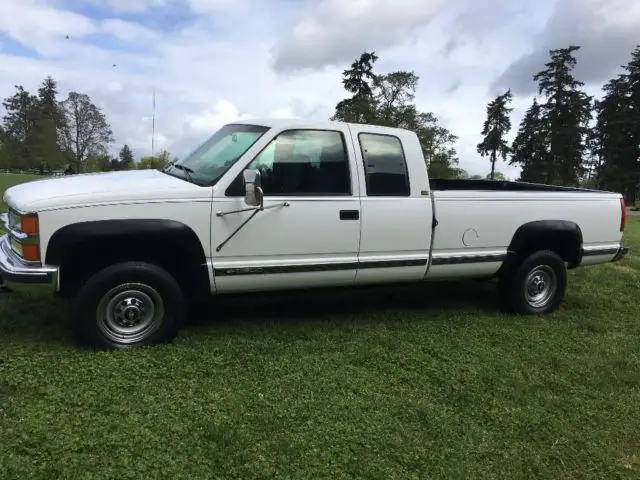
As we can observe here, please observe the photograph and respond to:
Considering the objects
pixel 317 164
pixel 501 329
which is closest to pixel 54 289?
pixel 317 164

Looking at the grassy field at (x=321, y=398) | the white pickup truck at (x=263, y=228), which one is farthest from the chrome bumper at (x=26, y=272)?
the grassy field at (x=321, y=398)

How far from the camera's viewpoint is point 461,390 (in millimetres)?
4156

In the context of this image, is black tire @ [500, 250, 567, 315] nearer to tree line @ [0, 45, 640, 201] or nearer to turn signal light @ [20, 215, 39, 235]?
turn signal light @ [20, 215, 39, 235]

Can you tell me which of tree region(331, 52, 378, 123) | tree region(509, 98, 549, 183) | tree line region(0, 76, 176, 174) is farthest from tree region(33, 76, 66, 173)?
tree region(509, 98, 549, 183)

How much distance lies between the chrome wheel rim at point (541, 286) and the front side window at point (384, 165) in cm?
191

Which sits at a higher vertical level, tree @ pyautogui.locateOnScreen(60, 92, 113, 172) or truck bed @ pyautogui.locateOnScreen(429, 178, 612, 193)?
tree @ pyautogui.locateOnScreen(60, 92, 113, 172)

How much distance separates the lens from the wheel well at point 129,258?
4320 mm

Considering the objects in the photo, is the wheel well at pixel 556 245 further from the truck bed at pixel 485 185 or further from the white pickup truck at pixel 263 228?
the truck bed at pixel 485 185

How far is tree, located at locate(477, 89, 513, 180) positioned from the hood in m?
66.7

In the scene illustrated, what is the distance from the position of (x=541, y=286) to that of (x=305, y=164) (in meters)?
3.09

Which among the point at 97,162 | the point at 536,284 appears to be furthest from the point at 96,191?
the point at 97,162

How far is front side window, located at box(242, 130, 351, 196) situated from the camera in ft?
15.7

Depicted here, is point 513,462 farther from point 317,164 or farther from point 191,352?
point 317,164

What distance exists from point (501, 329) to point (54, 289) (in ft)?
13.2
